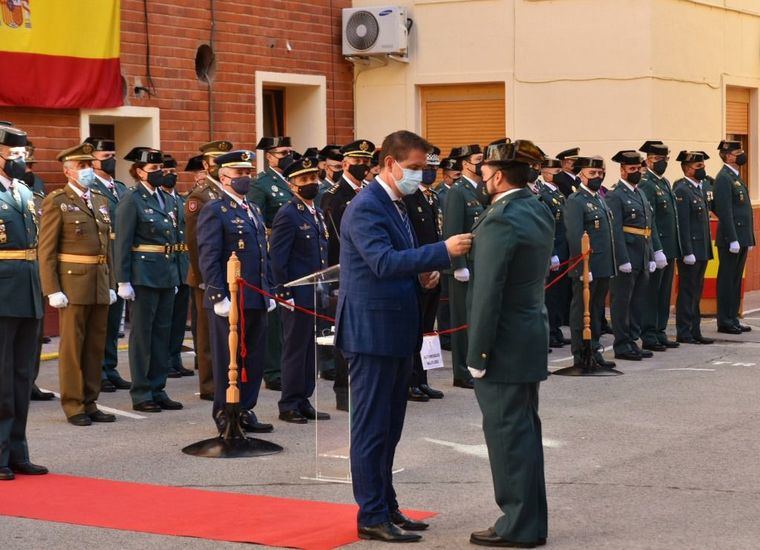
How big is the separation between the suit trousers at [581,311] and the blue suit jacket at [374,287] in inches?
254

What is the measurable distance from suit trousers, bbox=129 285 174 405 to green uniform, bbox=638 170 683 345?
5618mm

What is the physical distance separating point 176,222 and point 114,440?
3.45 metres

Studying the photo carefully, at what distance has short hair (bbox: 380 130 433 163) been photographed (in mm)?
7328

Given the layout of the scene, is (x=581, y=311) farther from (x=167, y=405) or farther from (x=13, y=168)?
(x=13, y=168)

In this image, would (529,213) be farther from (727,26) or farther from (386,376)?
(727,26)

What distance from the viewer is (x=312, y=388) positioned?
11.2 meters

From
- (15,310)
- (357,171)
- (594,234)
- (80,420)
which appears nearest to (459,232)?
(357,171)

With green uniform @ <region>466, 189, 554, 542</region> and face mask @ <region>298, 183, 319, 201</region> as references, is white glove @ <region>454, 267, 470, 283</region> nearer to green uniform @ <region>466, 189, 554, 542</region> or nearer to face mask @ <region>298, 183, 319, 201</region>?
face mask @ <region>298, 183, 319, 201</region>

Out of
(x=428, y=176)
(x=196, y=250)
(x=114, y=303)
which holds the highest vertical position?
(x=428, y=176)

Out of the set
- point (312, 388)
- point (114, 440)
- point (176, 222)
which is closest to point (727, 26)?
point (176, 222)

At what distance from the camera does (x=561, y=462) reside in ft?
30.1

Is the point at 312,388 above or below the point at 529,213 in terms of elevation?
below

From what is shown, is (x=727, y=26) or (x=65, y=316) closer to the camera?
(x=65, y=316)

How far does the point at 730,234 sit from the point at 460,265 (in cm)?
513
